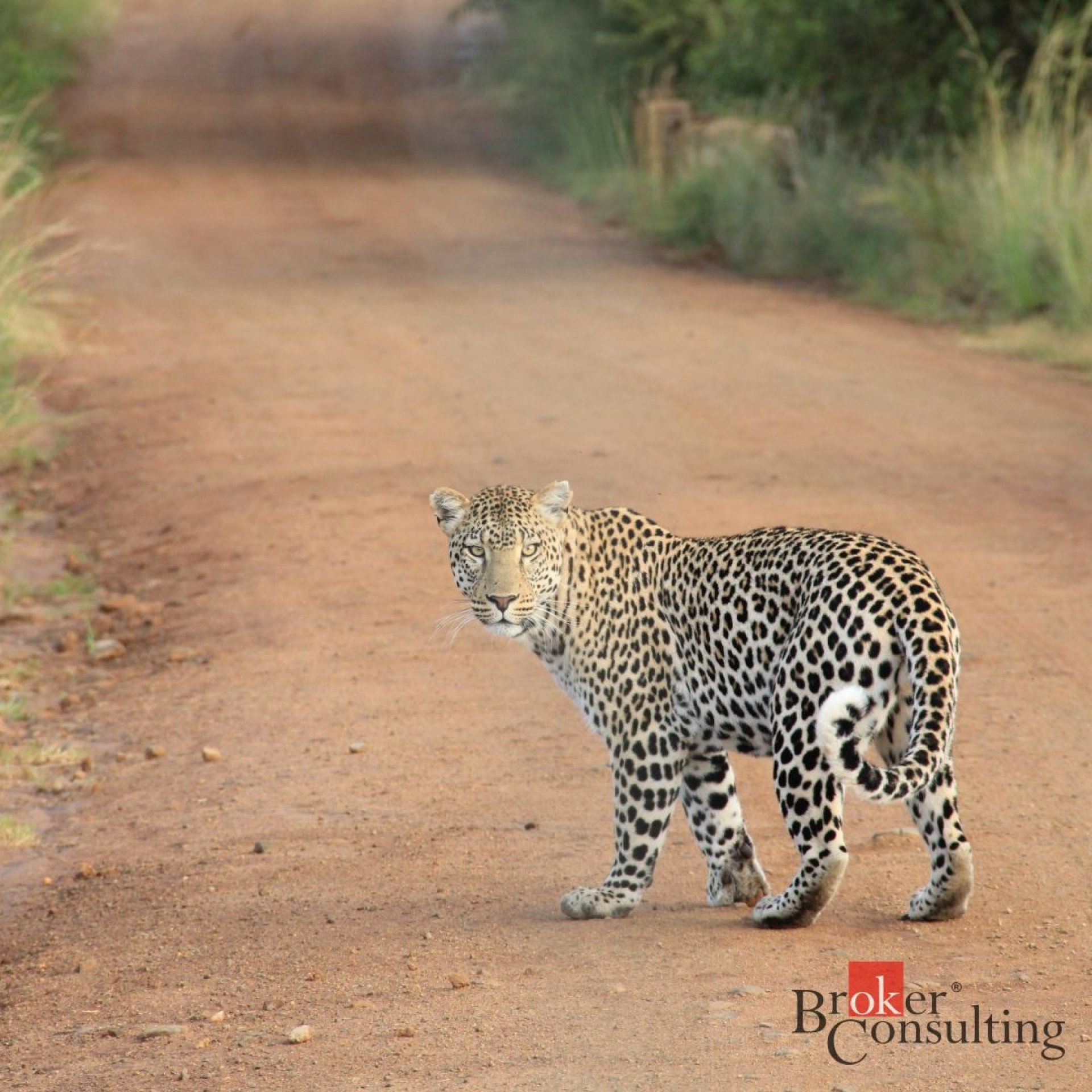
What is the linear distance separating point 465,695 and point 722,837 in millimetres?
2645

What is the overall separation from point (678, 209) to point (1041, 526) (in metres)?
10.7

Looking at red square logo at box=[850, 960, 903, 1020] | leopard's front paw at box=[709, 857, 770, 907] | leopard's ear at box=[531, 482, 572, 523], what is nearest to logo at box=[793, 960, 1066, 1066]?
red square logo at box=[850, 960, 903, 1020]

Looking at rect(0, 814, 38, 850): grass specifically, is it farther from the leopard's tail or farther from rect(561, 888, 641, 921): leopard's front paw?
the leopard's tail

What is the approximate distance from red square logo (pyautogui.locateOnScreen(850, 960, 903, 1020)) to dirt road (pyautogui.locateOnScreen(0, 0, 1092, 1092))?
0.17 feet

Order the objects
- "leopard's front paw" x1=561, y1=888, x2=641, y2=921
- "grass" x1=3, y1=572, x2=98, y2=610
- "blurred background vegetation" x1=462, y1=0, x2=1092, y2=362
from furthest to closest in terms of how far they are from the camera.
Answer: "blurred background vegetation" x1=462, y1=0, x2=1092, y2=362
"grass" x1=3, y1=572, x2=98, y2=610
"leopard's front paw" x1=561, y1=888, x2=641, y2=921

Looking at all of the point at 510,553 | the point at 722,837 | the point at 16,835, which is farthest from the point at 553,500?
the point at 16,835

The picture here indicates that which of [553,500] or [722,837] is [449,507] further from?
[722,837]

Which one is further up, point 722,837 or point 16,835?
point 722,837

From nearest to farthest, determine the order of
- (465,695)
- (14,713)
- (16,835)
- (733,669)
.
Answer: (733,669) → (16,835) → (465,695) → (14,713)

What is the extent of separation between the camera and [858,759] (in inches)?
191

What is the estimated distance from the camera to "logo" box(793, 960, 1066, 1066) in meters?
4.65

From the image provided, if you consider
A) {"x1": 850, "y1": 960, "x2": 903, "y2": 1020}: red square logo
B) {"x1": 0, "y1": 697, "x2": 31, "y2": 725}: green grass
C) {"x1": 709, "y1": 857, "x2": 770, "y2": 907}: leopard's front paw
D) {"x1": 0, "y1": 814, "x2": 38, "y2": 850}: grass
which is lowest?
{"x1": 0, "y1": 697, "x2": 31, "y2": 725}: green grass

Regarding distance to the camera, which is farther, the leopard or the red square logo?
the leopard

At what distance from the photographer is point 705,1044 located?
472 centimetres
